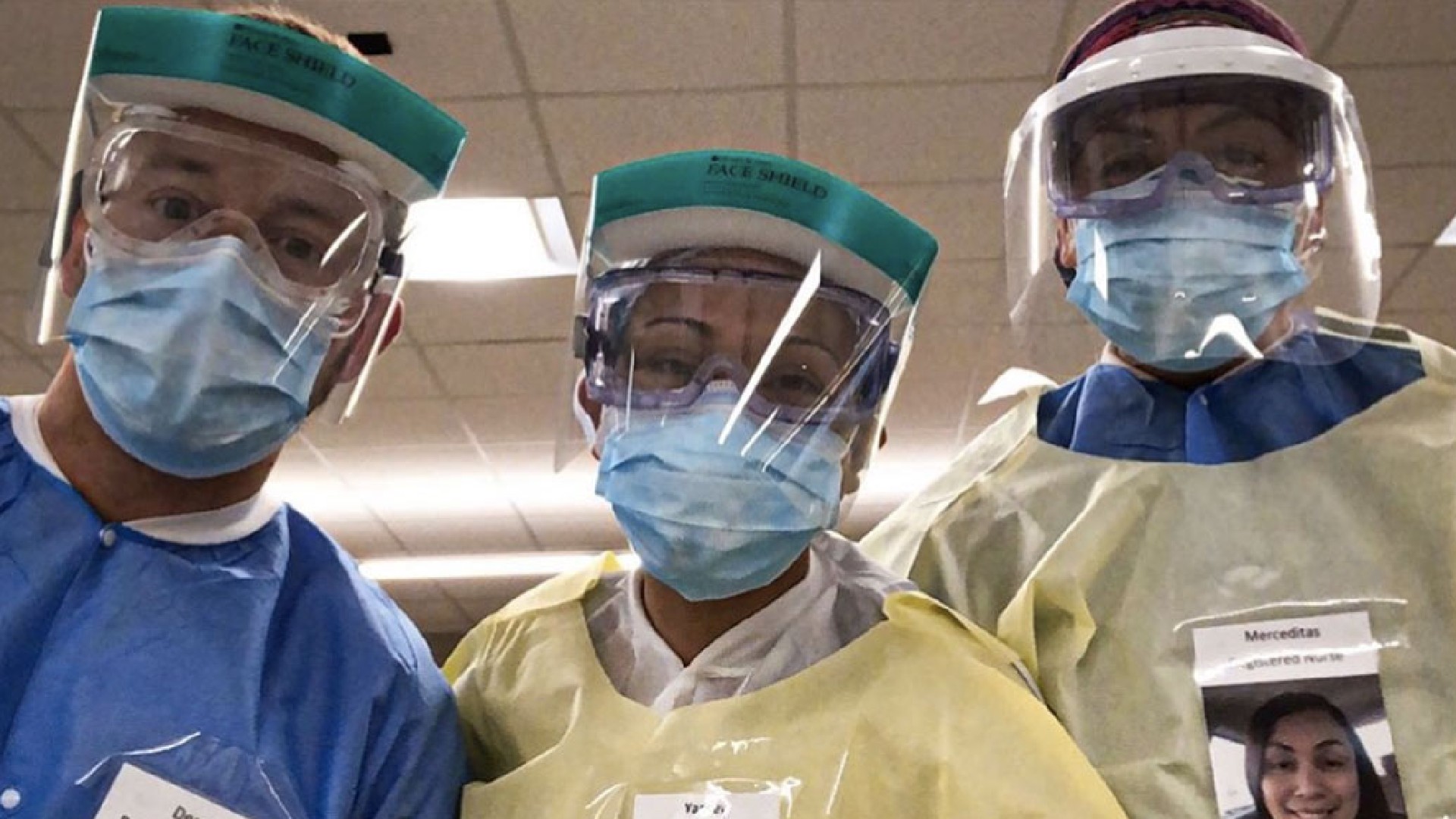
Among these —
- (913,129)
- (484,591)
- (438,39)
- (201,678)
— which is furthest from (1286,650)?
(484,591)

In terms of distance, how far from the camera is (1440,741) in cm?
107

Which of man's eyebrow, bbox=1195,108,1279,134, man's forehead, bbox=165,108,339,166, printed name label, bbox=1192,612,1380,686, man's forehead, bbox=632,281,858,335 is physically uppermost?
man's eyebrow, bbox=1195,108,1279,134

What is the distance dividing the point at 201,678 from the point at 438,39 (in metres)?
2.11

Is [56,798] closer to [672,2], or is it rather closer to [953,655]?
[953,655]

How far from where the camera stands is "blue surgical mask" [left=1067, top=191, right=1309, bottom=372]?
1.22 metres

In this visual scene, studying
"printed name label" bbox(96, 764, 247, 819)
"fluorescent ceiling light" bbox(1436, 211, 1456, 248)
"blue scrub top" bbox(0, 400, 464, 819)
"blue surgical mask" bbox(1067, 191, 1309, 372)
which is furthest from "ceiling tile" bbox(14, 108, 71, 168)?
"fluorescent ceiling light" bbox(1436, 211, 1456, 248)

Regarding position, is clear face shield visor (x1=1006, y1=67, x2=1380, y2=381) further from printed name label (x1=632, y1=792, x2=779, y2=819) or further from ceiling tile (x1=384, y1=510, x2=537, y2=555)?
ceiling tile (x1=384, y1=510, x2=537, y2=555)

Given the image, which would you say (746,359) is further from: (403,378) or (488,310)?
(403,378)

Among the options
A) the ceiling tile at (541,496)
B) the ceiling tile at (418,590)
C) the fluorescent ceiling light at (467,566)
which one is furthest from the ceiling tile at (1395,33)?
the ceiling tile at (418,590)

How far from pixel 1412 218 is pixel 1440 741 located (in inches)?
120

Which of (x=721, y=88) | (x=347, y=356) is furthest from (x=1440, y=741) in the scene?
(x=721, y=88)

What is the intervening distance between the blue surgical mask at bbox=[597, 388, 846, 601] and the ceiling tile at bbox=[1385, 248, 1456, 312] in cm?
330

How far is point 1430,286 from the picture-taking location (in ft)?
13.3

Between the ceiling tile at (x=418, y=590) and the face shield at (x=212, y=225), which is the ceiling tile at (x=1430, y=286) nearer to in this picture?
the face shield at (x=212, y=225)
